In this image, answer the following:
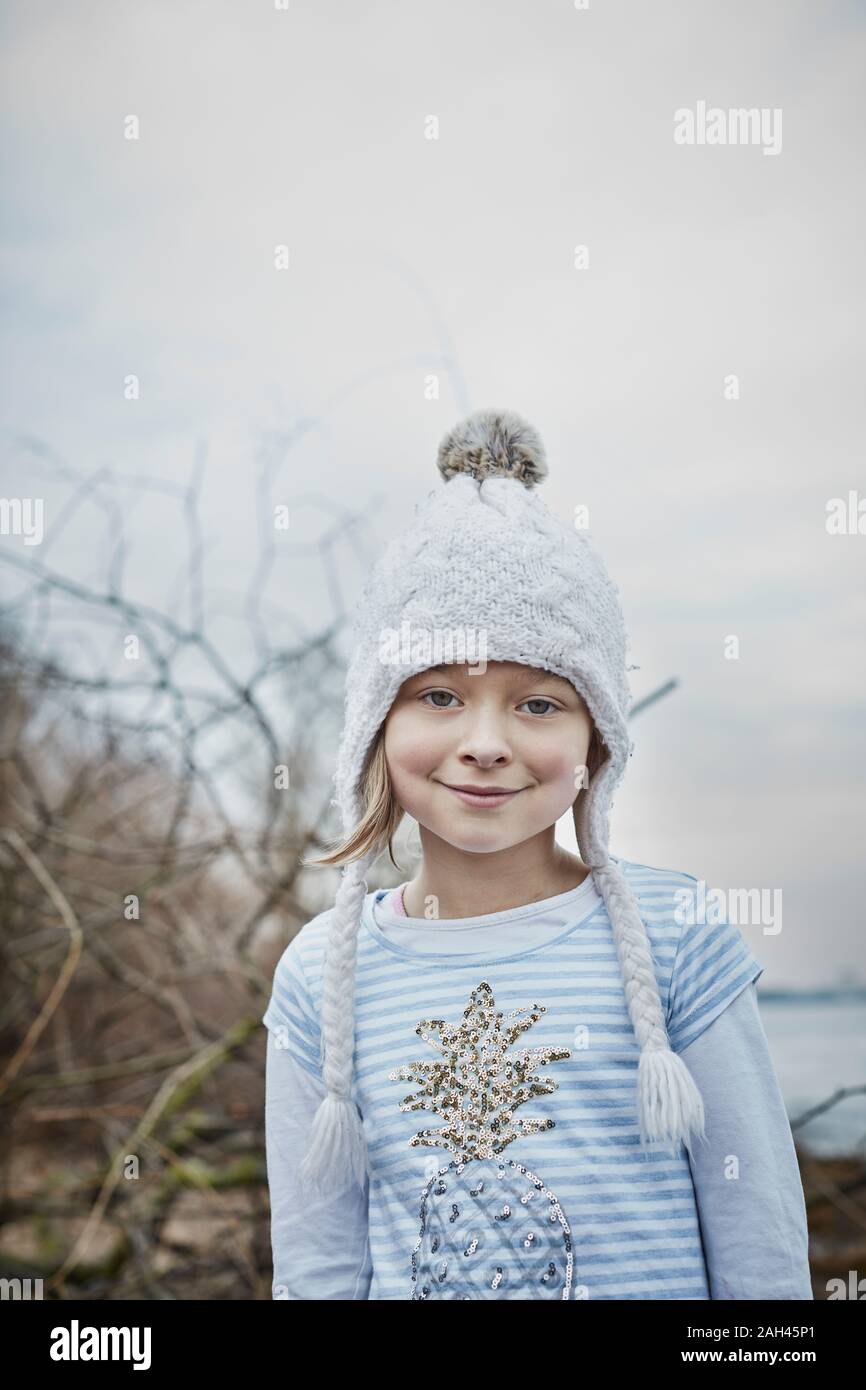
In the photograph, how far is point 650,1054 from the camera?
1019mm

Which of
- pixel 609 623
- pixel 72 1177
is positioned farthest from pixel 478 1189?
pixel 72 1177

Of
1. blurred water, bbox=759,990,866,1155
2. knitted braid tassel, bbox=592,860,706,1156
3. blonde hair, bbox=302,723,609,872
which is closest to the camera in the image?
knitted braid tassel, bbox=592,860,706,1156

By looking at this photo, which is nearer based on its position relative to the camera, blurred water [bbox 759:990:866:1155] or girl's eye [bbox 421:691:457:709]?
girl's eye [bbox 421:691:457:709]

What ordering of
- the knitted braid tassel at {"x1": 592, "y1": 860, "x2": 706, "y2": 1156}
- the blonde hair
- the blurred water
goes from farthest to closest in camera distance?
the blurred water → the blonde hair → the knitted braid tassel at {"x1": 592, "y1": 860, "x2": 706, "y2": 1156}

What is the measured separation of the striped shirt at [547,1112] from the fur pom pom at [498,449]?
1.28 feet

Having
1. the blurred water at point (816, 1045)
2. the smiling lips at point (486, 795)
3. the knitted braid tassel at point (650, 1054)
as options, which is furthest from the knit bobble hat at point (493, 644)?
the blurred water at point (816, 1045)

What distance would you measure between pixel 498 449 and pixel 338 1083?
1.95 feet

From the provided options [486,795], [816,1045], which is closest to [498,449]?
[486,795]

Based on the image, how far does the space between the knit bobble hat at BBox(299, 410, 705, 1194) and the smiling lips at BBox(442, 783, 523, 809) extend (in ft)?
0.34

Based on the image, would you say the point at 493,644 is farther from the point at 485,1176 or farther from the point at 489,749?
the point at 485,1176

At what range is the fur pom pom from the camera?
116 cm

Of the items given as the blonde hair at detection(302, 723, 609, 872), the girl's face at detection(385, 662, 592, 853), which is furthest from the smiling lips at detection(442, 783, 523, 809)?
the blonde hair at detection(302, 723, 609, 872)

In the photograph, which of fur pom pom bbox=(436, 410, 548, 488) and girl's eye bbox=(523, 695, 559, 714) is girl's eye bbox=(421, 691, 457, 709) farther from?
fur pom pom bbox=(436, 410, 548, 488)

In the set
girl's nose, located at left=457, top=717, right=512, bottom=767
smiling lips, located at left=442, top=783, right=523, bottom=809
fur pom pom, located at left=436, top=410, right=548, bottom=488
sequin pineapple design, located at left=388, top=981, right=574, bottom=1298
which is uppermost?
fur pom pom, located at left=436, top=410, right=548, bottom=488
